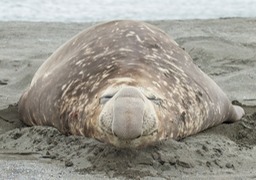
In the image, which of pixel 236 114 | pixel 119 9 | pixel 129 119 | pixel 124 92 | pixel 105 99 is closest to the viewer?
pixel 129 119

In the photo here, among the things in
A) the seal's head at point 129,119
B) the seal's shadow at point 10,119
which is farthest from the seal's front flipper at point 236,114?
the seal's shadow at point 10,119

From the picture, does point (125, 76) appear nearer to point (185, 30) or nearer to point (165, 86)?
point (165, 86)

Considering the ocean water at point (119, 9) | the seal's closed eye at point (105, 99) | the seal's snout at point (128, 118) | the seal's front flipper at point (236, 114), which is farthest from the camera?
the ocean water at point (119, 9)

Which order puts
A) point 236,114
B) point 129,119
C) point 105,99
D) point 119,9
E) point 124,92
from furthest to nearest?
point 119,9, point 236,114, point 105,99, point 124,92, point 129,119

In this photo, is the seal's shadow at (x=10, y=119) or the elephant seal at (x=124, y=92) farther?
the seal's shadow at (x=10, y=119)

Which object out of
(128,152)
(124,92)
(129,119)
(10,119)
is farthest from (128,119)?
(10,119)

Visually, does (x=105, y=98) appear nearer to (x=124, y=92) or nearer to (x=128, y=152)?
(x=124, y=92)

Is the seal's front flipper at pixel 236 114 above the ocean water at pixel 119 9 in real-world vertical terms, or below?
below

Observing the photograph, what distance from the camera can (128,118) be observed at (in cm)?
353

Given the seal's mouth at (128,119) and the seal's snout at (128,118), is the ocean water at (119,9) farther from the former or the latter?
the seal's snout at (128,118)

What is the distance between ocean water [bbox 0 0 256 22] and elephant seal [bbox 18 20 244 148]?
643cm

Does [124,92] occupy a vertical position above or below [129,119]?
above

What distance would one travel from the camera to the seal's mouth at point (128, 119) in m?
3.53

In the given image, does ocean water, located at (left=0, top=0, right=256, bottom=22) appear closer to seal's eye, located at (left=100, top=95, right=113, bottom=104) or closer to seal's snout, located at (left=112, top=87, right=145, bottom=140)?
seal's eye, located at (left=100, top=95, right=113, bottom=104)
